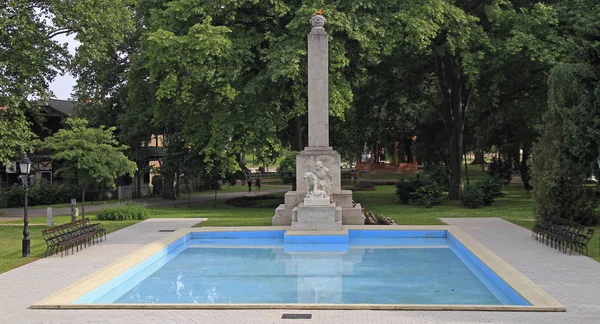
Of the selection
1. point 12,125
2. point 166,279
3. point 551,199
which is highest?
point 12,125

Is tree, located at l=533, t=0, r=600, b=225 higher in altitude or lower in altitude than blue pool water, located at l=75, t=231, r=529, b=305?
higher

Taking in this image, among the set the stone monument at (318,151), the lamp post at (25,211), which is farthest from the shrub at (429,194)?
the lamp post at (25,211)

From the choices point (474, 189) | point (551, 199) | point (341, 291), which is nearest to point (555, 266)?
point (341, 291)

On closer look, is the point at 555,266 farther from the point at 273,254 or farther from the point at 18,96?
the point at 18,96

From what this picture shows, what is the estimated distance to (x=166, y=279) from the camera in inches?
630

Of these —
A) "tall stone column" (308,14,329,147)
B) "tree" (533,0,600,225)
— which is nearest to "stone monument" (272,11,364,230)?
"tall stone column" (308,14,329,147)

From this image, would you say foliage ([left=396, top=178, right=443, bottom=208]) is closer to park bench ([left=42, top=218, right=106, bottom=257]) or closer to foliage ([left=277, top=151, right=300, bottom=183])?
foliage ([left=277, top=151, right=300, bottom=183])

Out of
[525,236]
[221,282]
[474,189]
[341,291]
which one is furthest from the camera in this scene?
[474,189]

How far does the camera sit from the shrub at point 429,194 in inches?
1366

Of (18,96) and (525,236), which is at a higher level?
(18,96)

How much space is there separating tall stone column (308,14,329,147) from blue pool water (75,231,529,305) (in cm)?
433

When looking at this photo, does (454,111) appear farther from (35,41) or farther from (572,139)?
(35,41)

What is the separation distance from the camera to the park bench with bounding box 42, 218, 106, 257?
18.8 meters

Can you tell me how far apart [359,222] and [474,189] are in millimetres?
11532
